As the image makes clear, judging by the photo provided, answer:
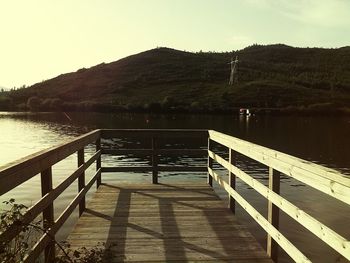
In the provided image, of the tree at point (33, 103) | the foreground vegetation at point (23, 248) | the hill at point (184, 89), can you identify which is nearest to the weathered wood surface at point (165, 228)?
the foreground vegetation at point (23, 248)

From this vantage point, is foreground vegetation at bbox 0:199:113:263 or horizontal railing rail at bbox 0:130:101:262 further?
horizontal railing rail at bbox 0:130:101:262

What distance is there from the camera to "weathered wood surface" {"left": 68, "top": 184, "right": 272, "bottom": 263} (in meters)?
6.37

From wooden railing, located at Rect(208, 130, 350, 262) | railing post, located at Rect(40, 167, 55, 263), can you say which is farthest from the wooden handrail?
wooden railing, located at Rect(208, 130, 350, 262)

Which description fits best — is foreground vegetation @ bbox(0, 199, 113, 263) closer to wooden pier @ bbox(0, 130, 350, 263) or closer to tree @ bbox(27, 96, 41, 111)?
wooden pier @ bbox(0, 130, 350, 263)

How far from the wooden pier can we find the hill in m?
107

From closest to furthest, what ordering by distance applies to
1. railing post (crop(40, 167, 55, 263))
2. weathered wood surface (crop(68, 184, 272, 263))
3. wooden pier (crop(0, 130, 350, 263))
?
wooden pier (crop(0, 130, 350, 263)) < railing post (crop(40, 167, 55, 263)) < weathered wood surface (crop(68, 184, 272, 263))

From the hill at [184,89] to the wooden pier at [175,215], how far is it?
4212 inches

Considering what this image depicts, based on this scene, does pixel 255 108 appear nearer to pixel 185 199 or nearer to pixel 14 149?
pixel 14 149

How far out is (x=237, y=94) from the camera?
142 meters

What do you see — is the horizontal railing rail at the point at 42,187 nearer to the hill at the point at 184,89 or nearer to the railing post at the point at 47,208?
the railing post at the point at 47,208

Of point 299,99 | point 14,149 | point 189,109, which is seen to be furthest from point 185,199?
point 299,99

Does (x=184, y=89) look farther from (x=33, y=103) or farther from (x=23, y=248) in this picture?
(x=23, y=248)

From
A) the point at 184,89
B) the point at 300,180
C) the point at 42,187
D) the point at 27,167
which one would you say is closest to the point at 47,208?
the point at 42,187

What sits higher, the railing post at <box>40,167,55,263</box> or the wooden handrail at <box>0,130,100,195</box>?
the wooden handrail at <box>0,130,100,195</box>
